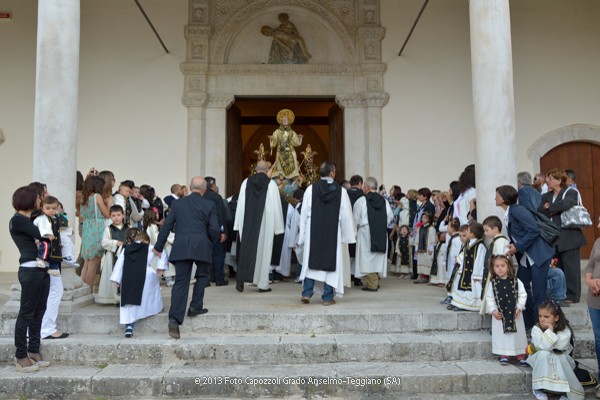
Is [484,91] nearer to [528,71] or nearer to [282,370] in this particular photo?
[282,370]

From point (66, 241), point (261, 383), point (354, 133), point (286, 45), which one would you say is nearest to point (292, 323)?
point (261, 383)

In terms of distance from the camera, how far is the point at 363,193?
286 inches

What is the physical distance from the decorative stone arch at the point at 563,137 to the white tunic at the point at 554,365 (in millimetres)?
7272

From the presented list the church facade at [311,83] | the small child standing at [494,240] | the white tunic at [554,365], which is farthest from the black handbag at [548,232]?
the church facade at [311,83]

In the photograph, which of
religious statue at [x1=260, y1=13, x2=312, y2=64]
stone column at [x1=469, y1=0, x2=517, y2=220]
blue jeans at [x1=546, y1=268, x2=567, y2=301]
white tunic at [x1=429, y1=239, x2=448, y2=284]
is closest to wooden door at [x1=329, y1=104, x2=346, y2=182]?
religious statue at [x1=260, y1=13, x2=312, y2=64]

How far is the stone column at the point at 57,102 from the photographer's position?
562 cm

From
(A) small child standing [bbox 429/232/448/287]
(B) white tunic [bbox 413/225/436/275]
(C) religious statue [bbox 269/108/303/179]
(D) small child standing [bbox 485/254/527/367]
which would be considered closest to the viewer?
(D) small child standing [bbox 485/254/527/367]

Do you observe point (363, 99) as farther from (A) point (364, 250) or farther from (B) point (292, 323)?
(B) point (292, 323)

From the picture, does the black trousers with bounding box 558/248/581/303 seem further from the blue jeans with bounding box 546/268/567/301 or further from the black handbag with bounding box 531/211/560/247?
the black handbag with bounding box 531/211/560/247

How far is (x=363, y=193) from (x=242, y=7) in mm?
5787

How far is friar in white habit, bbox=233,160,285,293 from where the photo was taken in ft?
21.7

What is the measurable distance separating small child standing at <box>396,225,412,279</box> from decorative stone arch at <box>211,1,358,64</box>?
14.1ft

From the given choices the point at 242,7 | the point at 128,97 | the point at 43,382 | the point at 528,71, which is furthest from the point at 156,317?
the point at 528,71

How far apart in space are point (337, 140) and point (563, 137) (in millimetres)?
4646
